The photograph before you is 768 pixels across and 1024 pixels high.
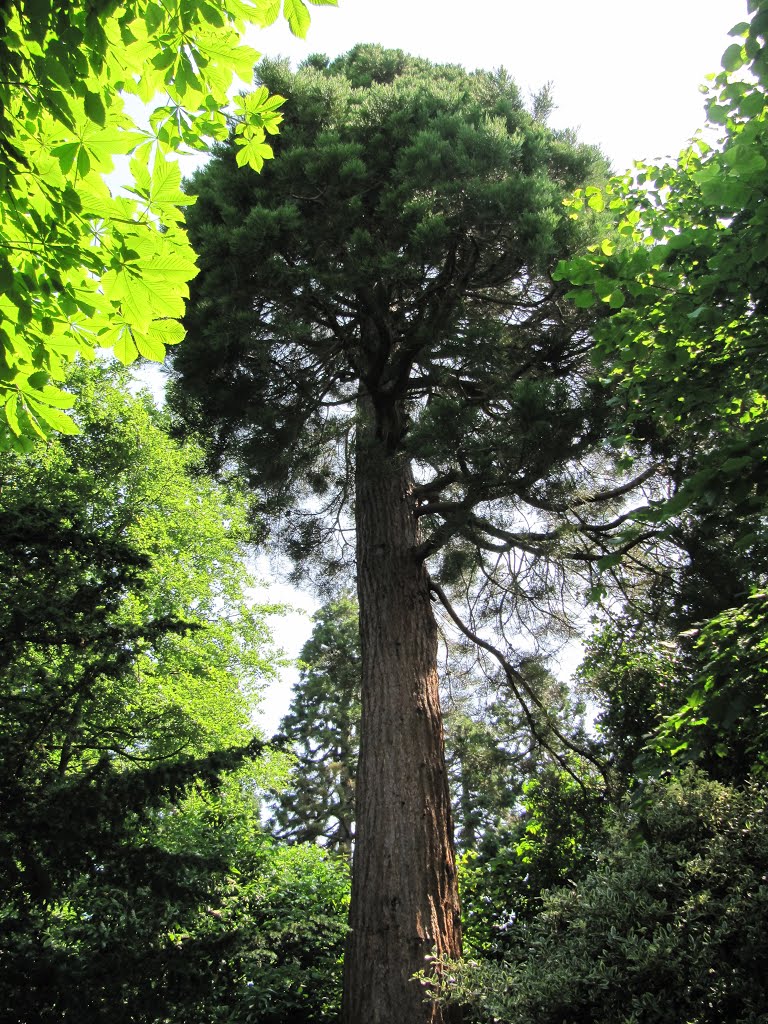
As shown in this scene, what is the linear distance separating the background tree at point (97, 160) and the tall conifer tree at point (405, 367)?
303 cm

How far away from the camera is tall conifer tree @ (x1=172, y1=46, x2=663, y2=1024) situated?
498 centimetres

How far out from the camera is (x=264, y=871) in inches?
284

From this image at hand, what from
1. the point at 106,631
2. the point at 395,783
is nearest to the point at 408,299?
the point at 106,631

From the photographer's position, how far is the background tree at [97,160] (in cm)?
201

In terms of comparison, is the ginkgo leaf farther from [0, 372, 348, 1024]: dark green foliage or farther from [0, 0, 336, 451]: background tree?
[0, 372, 348, 1024]: dark green foliage

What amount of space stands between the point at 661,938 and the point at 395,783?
211cm

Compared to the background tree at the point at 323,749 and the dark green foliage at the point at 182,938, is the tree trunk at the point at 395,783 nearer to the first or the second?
the dark green foliage at the point at 182,938

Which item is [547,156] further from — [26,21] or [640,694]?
[26,21]

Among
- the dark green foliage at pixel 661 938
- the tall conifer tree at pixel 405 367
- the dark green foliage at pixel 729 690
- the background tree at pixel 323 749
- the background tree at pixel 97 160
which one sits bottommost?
the dark green foliage at pixel 661 938

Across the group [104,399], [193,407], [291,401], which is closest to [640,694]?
[291,401]

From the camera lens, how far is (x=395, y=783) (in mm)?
5070

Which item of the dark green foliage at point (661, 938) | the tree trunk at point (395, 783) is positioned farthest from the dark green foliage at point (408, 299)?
the dark green foliage at point (661, 938)

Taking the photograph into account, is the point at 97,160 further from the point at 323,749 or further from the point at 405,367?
the point at 323,749

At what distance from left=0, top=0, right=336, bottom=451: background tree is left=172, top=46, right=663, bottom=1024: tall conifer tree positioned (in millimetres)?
3032
